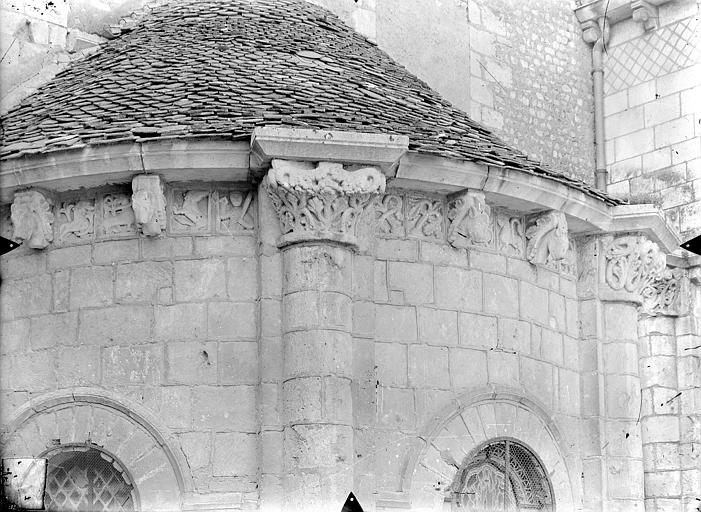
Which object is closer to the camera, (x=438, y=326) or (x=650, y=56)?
(x=438, y=326)

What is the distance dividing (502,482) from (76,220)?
3.37 meters

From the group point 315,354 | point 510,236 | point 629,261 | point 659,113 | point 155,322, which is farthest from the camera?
point 659,113

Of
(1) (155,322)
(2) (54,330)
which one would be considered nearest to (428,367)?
(1) (155,322)

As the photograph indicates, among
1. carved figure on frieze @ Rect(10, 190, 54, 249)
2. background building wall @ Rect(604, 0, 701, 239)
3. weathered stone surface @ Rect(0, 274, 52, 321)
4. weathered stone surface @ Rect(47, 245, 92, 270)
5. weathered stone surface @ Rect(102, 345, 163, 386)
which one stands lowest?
weathered stone surface @ Rect(102, 345, 163, 386)

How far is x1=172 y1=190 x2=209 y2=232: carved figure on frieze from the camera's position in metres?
9.03

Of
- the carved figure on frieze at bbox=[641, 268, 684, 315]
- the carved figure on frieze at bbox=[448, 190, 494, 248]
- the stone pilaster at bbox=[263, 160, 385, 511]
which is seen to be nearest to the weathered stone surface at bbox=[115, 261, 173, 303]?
the stone pilaster at bbox=[263, 160, 385, 511]

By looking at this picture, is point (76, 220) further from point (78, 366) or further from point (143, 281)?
point (78, 366)

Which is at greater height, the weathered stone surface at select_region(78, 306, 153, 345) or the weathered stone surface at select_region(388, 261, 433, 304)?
the weathered stone surface at select_region(388, 261, 433, 304)

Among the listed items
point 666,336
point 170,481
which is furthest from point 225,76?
point 666,336

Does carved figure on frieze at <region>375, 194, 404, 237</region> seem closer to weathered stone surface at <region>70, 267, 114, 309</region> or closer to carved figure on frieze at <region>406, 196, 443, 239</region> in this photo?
carved figure on frieze at <region>406, 196, 443, 239</region>

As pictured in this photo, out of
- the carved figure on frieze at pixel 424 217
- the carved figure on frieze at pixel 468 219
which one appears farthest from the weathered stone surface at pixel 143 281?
the carved figure on frieze at pixel 468 219

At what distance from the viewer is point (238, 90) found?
373 inches

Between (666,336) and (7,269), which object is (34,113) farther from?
(666,336)

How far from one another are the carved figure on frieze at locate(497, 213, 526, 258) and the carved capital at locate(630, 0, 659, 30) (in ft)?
18.9
